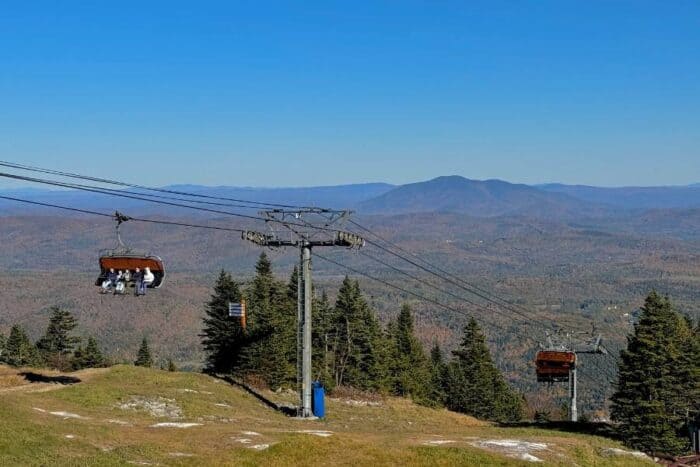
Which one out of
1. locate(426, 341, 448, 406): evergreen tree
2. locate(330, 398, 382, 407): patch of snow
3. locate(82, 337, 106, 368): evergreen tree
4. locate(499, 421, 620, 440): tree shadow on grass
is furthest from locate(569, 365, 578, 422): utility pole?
locate(82, 337, 106, 368): evergreen tree

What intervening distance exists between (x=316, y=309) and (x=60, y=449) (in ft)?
183

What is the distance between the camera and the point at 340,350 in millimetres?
90875

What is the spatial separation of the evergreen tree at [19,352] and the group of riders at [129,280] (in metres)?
58.8

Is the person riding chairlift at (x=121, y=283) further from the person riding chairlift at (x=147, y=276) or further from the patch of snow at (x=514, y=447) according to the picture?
the patch of snow at (x=514, y=447)

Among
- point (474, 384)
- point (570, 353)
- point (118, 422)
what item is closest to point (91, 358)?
point (474, 384)

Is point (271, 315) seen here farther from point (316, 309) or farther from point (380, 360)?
point (380, 360)

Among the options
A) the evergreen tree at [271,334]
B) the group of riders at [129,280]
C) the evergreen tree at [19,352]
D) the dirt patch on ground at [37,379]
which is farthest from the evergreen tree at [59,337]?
the group of riders at [129,280]

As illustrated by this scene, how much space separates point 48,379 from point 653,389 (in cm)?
4396

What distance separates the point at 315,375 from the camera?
271 ft

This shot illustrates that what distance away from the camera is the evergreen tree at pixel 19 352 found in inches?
3967

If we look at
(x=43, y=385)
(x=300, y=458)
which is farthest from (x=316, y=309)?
(x=300, y=458)

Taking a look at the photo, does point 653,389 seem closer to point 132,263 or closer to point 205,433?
point 205,433

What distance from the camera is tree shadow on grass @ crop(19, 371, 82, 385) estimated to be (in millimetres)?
57741

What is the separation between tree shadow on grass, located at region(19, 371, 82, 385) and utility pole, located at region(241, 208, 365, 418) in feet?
53.5
